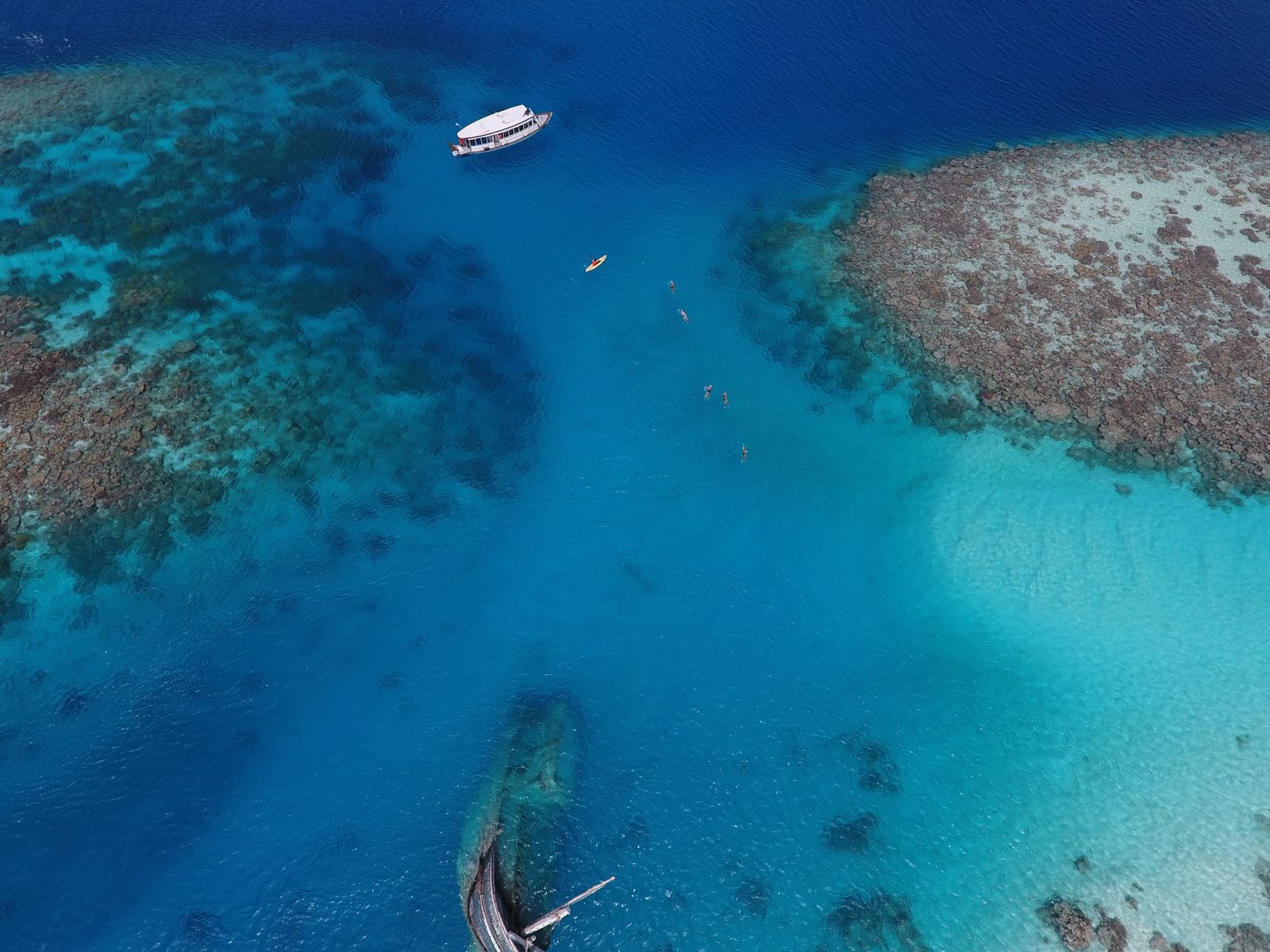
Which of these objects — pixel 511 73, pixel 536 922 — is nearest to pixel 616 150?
pixel 511 73

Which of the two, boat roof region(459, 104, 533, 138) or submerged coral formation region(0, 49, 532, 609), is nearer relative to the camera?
submerged coral formation region(0, 49, 532, 609)

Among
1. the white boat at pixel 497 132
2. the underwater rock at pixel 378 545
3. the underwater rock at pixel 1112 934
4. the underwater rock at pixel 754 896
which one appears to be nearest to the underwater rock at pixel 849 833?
the underwater rock at pixel 754 896

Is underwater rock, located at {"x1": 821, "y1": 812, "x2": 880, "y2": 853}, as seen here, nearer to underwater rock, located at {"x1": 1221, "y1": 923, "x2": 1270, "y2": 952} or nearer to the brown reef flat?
underwater rock, located at {"x1": 1221, "y1": 923, "x2": 1270, "y2": 952}

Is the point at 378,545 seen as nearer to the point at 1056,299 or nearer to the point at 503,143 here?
the point at 503,143

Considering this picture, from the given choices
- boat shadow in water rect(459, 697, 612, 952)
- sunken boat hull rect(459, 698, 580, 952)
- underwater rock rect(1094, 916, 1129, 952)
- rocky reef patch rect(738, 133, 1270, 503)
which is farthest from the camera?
rocky reef patch rect(738, 133, 1270, 503)

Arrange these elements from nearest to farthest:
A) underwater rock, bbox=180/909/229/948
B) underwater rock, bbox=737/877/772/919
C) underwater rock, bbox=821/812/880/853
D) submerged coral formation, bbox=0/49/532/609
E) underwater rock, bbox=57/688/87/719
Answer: underwater rock, bbox=180/909/229/948 → underwater rock, bbox=737/877/772/919 → underwater rock, bbox=821/812/880/853 → underwater rock, bbox=57/688/87/719 → submerged coral formation, bbox=0/49/532/609

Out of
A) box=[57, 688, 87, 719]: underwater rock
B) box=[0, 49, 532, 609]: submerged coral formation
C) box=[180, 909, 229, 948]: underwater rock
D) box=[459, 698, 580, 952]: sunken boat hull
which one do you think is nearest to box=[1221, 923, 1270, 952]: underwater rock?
box=[459, 698, 580, 952]: sunken boat hull
